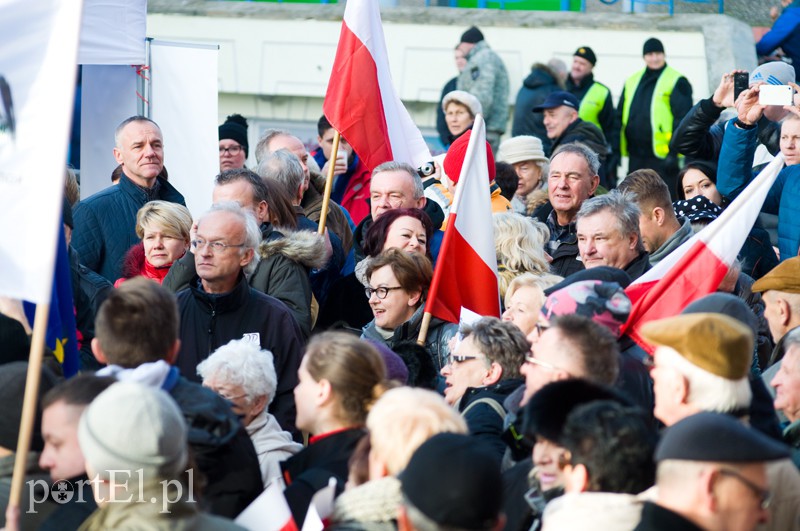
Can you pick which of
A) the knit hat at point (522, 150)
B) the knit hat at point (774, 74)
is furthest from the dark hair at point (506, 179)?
the knit hat at point (774, 74)

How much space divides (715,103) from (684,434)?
5.48 meters

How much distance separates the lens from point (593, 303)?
5.02 m

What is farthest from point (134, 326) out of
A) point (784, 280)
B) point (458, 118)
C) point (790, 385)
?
point (458, 118)

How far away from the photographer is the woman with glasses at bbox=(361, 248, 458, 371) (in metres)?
6.38

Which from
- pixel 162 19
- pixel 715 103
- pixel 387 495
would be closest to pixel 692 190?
pixel 715 103

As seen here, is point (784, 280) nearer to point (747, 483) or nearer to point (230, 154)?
point (747, 483)

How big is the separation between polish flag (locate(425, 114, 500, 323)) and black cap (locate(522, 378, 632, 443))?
211 cm

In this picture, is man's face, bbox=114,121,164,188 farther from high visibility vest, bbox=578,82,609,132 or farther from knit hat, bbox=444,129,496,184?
high visibility vest, bbox=578,82,609,132

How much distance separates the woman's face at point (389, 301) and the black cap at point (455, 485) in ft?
9.60

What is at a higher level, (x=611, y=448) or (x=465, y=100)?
(x=465, y=100)

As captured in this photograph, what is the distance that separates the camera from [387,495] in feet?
12.3

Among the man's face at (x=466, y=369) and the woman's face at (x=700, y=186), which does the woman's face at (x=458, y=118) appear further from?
the man's face at (x=466, y=369)

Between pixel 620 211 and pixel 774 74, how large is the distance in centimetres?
239

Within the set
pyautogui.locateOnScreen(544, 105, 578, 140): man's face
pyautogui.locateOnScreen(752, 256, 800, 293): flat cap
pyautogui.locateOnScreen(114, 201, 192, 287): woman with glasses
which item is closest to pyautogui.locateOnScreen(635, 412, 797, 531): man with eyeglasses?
pyautogui.locateOnScreen(752, 256, 800, 293): flat cap
